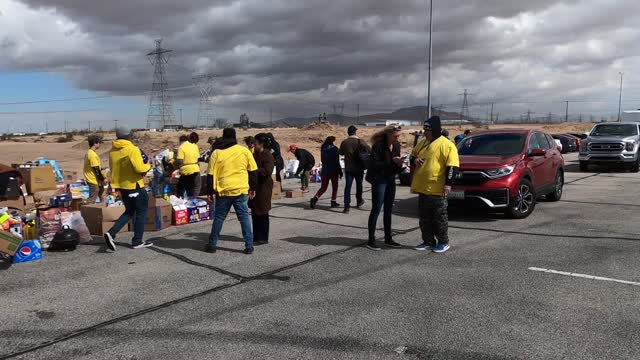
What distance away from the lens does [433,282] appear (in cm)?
559

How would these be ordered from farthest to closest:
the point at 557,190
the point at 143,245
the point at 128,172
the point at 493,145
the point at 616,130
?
the point at 616,130 < the point at 557,190 < the point at 493,145 < the point at 143,245 < the point at 128,172

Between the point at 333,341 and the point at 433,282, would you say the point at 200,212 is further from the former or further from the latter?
the point at 333,341

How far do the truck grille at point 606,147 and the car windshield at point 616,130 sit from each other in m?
0.94

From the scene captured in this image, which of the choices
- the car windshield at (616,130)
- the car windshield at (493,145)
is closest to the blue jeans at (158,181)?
the car windshield at (493,145)

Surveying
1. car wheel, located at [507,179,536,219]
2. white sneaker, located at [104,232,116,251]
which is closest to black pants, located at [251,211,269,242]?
white sneaker, located at [104,232,116,251]

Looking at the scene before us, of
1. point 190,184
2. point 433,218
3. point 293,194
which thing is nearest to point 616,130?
point 293,194

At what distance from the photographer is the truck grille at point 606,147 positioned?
18.6 meters

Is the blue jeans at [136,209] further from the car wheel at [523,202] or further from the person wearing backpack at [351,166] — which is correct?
the car wheel at [523,202]

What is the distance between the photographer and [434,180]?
6723 millimetres

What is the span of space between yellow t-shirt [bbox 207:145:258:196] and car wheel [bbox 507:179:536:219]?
197 inches

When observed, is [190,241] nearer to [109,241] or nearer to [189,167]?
[109,241]

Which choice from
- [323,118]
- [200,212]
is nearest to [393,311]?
[200,212]

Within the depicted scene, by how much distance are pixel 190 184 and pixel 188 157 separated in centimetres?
63

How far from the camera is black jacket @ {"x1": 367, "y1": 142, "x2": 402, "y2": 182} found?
23.0ft
